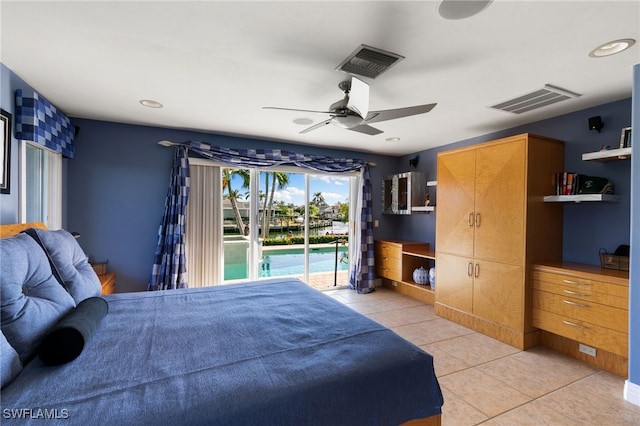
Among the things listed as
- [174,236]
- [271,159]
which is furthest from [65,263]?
[271,159]

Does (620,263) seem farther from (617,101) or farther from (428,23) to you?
(428,23)

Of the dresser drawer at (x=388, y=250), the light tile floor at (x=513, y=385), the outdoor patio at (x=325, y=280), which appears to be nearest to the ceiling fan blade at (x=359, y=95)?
the light tile floor at (x=513, y=385)

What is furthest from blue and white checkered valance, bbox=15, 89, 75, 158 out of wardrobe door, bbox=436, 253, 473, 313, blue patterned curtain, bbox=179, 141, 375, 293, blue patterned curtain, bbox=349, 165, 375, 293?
wardrobe door, bbox=436, 253, 473, 313

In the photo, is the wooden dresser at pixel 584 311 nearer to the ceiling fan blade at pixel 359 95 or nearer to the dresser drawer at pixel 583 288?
the dresser drawer at pixel 583 288

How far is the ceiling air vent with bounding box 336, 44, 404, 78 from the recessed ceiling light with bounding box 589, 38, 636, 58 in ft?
4.13

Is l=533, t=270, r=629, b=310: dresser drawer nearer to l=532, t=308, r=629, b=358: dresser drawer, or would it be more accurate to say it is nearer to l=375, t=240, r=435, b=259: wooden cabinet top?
l=532, t=308, r=629, b=358: dresser drawer

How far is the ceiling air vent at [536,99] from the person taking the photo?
2.57 metres

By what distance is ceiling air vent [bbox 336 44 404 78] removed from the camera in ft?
6.29

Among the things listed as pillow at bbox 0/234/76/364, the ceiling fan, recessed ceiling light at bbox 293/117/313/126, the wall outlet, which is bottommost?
the wall outlet

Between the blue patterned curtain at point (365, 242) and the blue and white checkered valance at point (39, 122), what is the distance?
157 inches

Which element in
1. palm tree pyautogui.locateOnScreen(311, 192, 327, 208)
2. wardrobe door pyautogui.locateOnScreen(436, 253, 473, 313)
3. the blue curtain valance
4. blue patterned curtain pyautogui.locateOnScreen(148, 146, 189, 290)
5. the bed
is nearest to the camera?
the bed

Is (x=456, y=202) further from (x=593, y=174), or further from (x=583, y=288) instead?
(x=583, y=288)

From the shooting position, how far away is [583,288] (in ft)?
8.50

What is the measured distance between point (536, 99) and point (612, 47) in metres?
0.88
